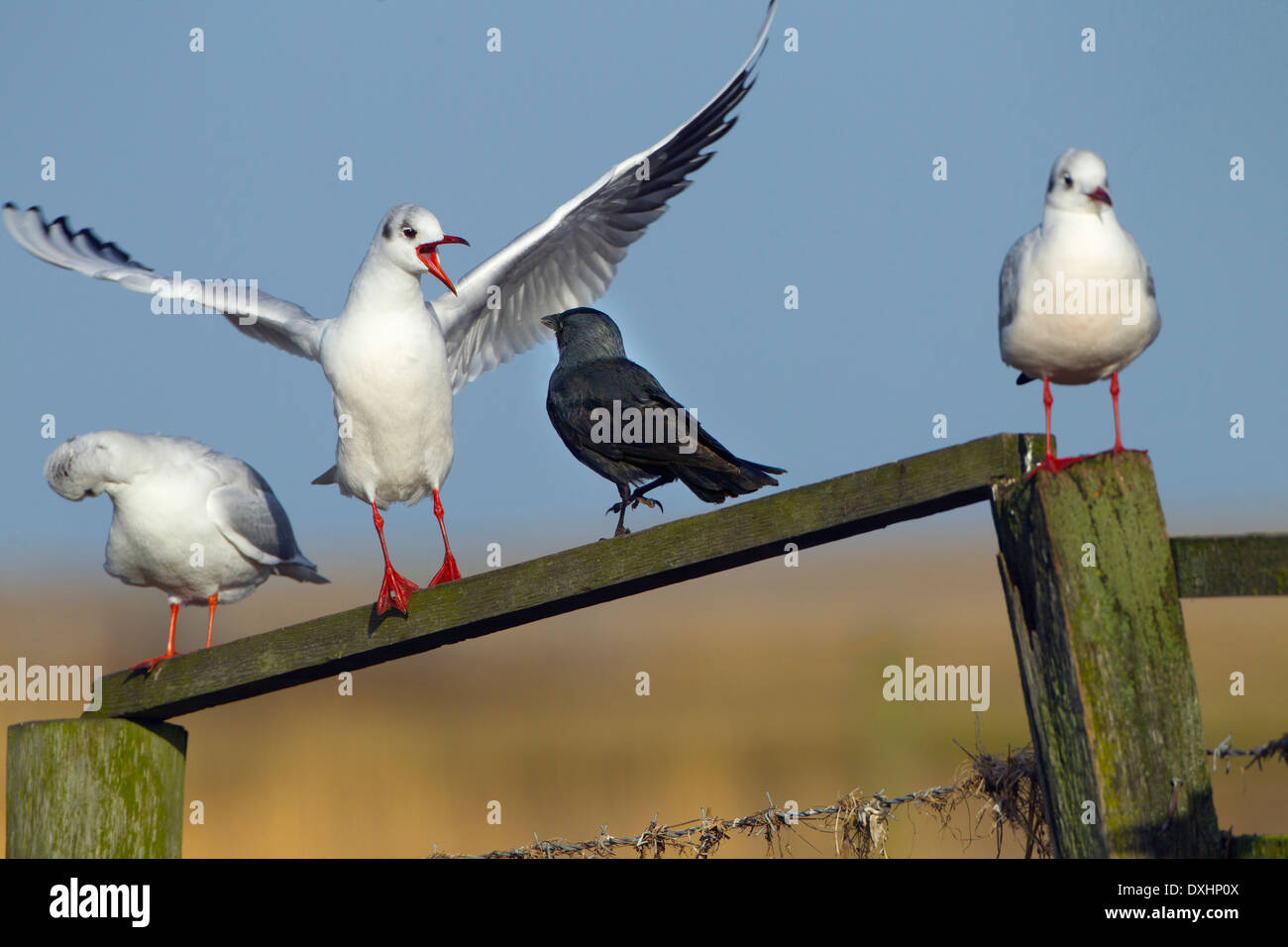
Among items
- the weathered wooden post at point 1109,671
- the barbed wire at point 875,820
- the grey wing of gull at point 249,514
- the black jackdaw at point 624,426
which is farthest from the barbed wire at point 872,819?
the grey wing of gull at point 249,514

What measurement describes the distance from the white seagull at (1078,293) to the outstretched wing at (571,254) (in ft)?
8.74

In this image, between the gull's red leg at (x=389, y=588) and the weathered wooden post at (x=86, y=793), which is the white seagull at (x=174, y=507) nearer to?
the gull's red leg at (x=389, y=588)

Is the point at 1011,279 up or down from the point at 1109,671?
up

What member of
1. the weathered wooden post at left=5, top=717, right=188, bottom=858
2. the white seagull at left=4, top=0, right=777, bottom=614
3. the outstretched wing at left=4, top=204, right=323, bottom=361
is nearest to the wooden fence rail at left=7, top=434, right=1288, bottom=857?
the weathered wooden post at left=5, top=717, right=188, bottom=858

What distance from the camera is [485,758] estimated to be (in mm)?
13836

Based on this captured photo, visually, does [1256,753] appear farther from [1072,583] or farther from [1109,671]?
[1072,583]

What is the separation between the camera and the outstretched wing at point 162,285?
628cm

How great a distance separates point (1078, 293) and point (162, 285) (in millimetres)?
4162

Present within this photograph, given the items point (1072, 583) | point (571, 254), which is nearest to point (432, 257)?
point (571, 254)

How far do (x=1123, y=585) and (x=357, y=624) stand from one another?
6.53ft

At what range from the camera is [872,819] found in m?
3.54

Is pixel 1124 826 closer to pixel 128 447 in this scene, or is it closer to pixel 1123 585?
pixel 1123 585
